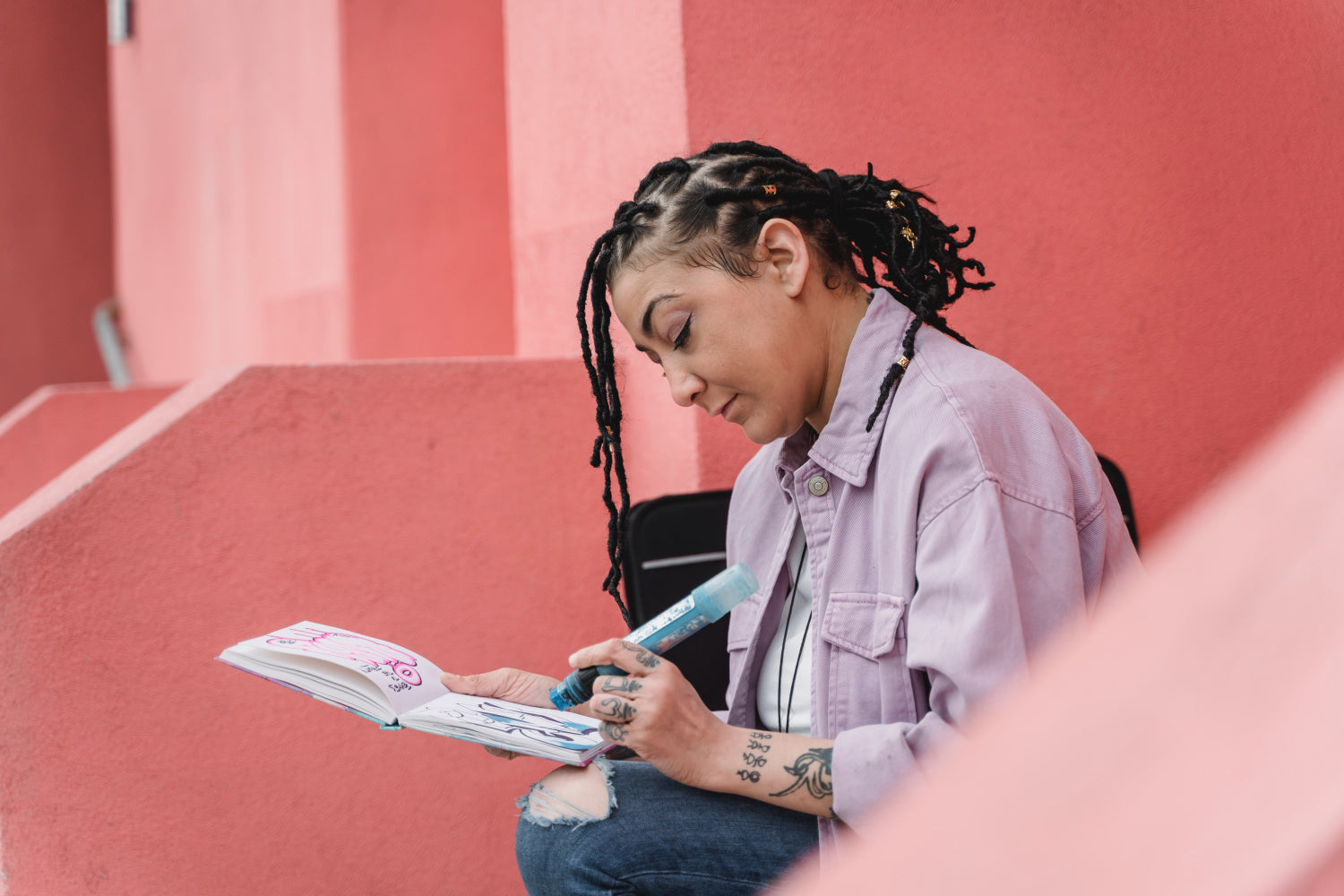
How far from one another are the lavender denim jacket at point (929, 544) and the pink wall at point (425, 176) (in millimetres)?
2781

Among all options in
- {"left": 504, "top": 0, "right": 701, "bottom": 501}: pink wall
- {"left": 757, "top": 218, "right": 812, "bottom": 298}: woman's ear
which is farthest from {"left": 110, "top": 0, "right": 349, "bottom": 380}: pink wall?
{"left": 757, "top": 218, "right": 812, "bottom": 298}: woman's ear

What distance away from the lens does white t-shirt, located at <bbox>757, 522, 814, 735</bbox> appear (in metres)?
1.35

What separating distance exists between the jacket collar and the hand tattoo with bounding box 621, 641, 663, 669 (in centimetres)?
31

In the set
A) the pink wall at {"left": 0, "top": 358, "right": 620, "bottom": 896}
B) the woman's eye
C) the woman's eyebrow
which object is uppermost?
the woman's eyebrow

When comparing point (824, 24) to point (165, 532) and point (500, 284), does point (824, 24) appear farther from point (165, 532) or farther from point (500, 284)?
point (500, 284)

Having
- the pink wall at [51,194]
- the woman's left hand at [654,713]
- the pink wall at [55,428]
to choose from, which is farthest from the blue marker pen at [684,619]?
the pink wall at [51,194]

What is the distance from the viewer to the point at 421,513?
7.02 ft

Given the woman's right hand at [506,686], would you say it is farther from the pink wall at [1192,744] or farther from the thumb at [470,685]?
the pink wall at [1192,744]

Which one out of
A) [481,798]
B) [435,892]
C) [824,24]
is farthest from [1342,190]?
[435,892]

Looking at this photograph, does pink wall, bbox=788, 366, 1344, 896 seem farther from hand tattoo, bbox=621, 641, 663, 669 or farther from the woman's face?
the woman's face

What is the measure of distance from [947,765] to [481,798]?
1828 millimetres

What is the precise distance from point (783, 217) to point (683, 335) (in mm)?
186

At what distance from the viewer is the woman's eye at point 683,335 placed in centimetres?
132

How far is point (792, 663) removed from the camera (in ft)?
4.53
